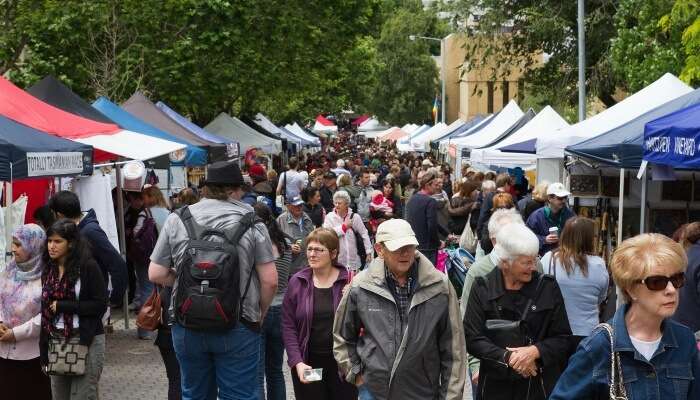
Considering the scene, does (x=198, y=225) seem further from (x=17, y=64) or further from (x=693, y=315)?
(x=17, y=64)

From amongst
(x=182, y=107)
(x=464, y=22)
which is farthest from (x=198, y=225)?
(x=464, y=22)

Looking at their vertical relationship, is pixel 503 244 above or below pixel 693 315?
above

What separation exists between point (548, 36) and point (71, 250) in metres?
29.4

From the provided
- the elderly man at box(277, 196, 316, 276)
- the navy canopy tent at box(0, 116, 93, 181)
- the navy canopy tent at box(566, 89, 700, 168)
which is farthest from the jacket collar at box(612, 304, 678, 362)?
the elderly man at box(277, 196, 316, 276)

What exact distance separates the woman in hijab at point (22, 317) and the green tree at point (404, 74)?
77873 mm

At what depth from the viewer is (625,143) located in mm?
11172

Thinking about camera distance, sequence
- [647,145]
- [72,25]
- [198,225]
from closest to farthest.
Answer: [198,225] → [647,145] → [72,25]

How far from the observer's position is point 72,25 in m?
24.3

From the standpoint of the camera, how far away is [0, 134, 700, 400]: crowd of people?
405cm

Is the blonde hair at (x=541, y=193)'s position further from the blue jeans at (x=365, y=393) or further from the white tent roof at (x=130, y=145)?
the blue jeans at (x=365, y=393)

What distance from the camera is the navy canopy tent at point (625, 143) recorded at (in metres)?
11.1

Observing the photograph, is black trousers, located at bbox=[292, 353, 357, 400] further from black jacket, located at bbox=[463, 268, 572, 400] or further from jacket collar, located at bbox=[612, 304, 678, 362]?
jacket collar, located at bbox=[612, 304, 678, 362]

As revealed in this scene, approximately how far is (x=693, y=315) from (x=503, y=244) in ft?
7.55

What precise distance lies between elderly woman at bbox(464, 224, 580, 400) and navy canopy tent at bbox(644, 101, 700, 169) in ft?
10.7
